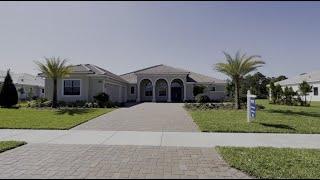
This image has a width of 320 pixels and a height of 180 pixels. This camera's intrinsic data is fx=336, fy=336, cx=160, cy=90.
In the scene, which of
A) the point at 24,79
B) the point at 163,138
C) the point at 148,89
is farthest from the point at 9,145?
the point at 24,79

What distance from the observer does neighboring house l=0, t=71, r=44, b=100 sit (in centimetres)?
5064

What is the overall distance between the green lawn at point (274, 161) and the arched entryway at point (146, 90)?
3899 centimetres

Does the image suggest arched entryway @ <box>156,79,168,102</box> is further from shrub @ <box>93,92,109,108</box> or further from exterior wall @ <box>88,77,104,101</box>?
shrub @ <box>93,92,109,108</box>

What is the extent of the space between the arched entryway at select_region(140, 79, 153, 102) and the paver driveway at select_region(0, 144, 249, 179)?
38.6 meters

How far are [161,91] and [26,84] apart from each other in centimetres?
2165

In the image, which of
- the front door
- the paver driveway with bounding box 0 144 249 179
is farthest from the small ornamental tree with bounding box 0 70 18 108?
the front door

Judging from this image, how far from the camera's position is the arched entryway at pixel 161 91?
48.9m

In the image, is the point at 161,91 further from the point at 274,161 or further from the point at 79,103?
the point at 274,161

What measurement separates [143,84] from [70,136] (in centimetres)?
3723

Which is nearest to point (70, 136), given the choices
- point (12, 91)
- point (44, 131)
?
point (44, 131)

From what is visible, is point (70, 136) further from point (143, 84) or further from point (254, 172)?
point (143, 84)

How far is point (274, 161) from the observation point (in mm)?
7906

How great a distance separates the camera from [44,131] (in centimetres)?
1296

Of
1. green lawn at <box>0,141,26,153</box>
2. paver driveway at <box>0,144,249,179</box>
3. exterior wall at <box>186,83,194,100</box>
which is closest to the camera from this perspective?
paver driveway at <box>0,144,249,179</box>
